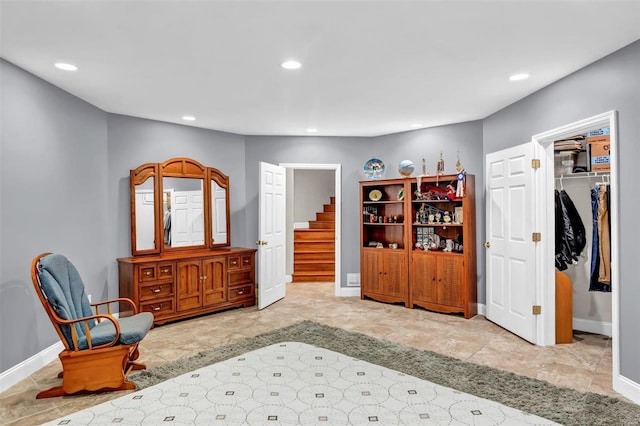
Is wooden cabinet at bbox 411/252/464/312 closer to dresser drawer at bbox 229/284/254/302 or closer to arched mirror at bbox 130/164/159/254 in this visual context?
dresser drawer at bbox 229/284/254/302

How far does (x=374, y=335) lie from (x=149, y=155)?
3.52 meters

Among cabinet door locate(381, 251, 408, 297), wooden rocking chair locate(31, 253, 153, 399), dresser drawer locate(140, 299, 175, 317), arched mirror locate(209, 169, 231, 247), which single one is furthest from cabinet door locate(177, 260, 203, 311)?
cabinet door locate(381, 251, 408, 297)

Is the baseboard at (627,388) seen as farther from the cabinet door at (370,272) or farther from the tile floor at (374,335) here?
the cabinet door at (370,272)

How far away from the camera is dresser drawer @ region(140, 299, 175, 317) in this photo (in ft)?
14.9

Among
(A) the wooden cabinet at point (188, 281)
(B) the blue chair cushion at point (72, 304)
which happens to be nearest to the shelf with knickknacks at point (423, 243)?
(A) the wooden cabinet at point (188, 281)

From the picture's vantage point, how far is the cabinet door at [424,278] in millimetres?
5195

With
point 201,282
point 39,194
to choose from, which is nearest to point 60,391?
point 39,194

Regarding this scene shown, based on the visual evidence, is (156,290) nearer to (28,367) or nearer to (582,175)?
(28,367)

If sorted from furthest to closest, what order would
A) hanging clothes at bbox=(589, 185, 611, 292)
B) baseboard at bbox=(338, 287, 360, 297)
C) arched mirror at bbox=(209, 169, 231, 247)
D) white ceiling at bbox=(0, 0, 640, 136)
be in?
baseboard at bbox=(338, 287, 360, 297)
arched mirror at bbox=(209, 169, 231, 247)
hanging clothes at bbox=(589, 185, 611, 292)
white ceiling at bbox=(0, 0, 640, 136)

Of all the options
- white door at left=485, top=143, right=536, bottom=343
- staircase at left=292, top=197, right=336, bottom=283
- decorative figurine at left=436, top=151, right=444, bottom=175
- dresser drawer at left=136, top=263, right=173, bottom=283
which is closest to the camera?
white door at left=485, top=143, right=536, bottom=343

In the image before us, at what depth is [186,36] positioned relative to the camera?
Answer: 8.95 feet

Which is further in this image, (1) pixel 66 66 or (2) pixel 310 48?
(1) pixel 66 66

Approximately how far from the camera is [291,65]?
327 centimetres

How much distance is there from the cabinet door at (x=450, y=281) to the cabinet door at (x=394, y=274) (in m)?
0.51
